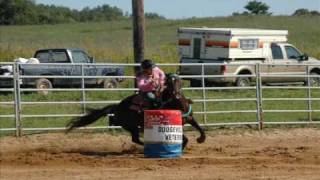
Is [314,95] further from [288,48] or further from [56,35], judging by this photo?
[56,35]

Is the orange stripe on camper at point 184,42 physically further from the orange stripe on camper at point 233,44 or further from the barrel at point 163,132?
the barrel at point 163,132

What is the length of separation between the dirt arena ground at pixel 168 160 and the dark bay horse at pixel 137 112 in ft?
1.49

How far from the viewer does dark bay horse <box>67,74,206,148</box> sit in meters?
13.7

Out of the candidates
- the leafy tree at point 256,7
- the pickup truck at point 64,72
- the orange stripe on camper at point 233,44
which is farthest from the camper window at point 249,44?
the leafy tree at point 256,7

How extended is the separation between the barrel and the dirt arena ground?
0.26 metres

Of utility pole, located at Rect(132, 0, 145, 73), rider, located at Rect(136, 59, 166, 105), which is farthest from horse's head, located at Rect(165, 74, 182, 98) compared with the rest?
utility pole, located at Rect(132, 0, 145, 73)

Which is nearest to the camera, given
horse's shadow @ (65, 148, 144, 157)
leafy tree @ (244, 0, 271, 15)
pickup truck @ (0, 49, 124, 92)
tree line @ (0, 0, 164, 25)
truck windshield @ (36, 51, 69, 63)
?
horse's shadow @ (65, 148, 144, 157)

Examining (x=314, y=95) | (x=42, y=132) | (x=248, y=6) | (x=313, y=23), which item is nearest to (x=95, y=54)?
(x=314, y=95)

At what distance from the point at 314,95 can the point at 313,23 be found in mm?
49361

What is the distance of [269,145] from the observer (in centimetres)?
1565

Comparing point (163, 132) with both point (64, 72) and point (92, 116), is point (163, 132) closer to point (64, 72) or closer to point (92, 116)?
point (92, 116)

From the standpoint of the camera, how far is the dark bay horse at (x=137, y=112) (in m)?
13.7

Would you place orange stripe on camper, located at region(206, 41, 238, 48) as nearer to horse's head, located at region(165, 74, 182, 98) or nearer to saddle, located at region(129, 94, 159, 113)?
saddle, located at region(129, 94, 159, 113)

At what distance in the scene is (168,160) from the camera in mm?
12992
